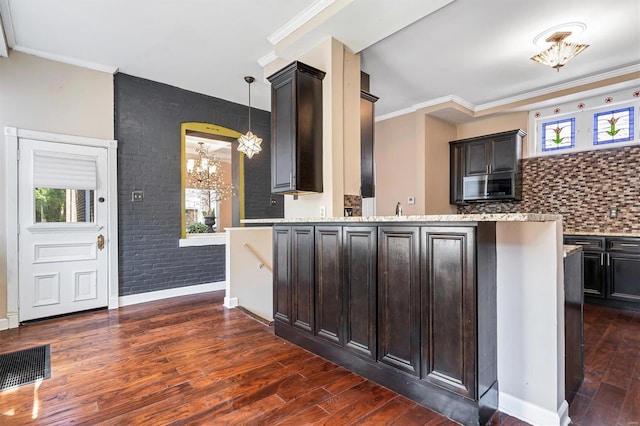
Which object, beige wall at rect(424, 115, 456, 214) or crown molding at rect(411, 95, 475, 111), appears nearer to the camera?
crown molding at rect(411, 95, 475, 111)

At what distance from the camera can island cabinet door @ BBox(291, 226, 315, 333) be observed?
8.74 ft

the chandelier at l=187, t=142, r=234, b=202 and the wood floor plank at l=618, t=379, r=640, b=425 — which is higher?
the chandelier at l=187, t=142, r=234, b=202

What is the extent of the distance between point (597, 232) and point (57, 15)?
23.1 ft

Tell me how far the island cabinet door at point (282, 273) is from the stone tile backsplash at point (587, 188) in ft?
14.2

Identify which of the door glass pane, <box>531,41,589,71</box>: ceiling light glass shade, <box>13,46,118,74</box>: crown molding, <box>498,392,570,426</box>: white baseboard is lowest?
<box>498,392,570,426</box>: white baseboard

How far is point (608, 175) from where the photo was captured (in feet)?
14.7

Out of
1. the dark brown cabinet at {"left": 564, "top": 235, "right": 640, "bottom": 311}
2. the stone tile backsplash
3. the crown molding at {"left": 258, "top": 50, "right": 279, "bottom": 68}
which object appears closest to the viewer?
the crown molding at {"left": 258, "top": 50, "right": 279, "bottom": 68}

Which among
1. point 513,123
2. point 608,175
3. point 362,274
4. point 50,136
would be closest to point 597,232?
Result: point 608,175

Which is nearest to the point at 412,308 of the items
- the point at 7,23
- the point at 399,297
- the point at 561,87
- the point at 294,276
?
the point at 399,297

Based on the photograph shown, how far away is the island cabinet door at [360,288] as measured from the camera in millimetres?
2178

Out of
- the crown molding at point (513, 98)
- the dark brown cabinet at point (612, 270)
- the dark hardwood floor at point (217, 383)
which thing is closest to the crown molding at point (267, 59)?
the crown molding at point (513, 98)

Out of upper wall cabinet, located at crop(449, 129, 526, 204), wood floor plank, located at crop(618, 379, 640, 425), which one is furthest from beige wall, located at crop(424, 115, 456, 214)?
wood floor plank, located at crop(618, 379, 640, 425)

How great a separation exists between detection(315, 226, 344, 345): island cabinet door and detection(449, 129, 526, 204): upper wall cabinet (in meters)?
4.06

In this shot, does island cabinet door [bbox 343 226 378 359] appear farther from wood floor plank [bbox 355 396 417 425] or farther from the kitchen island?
wood floor plank [bbox 355 396 417 425]
